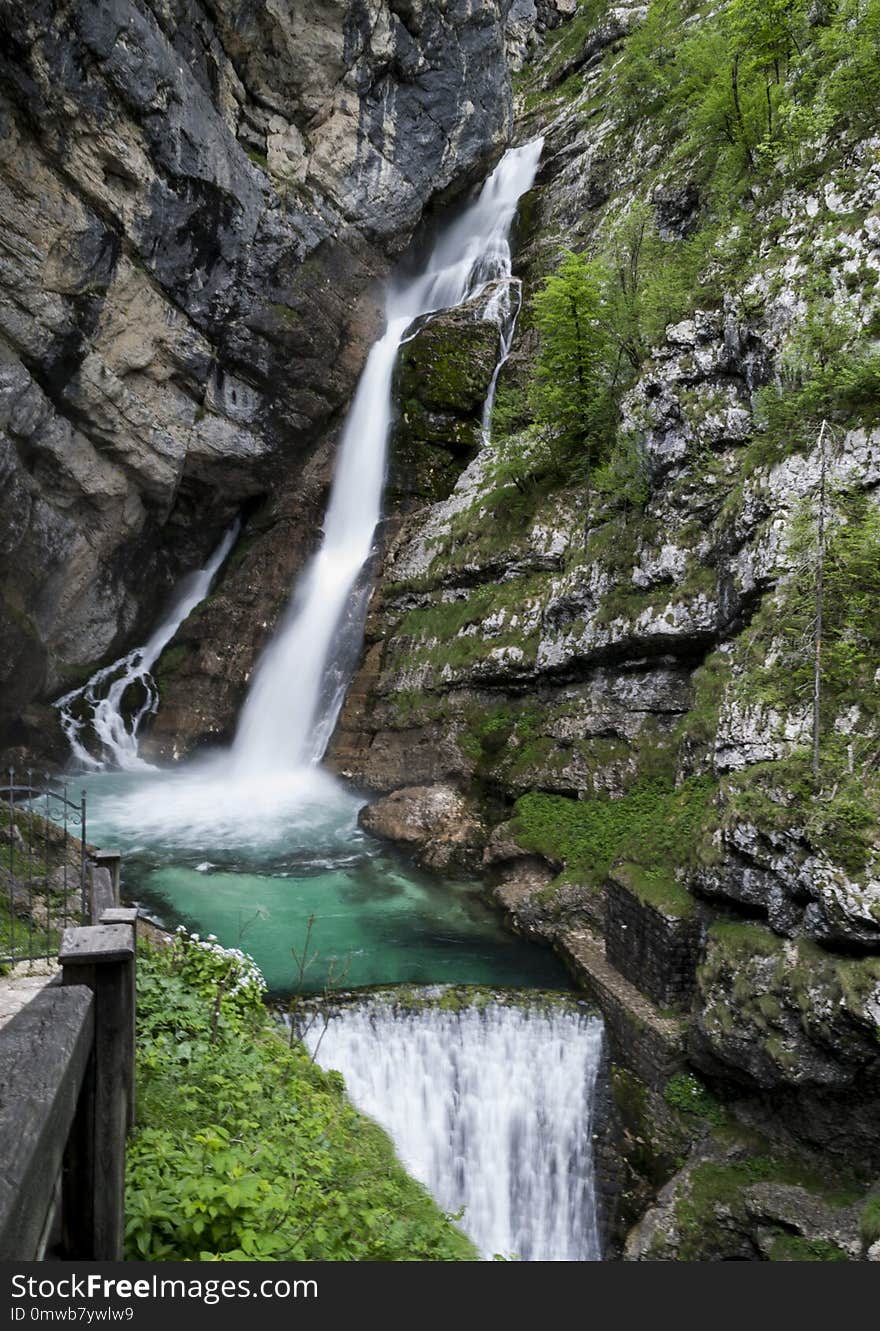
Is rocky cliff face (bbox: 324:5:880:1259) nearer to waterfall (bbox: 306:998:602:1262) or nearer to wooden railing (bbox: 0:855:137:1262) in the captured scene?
waterfall (bbox: 306:998:602:1262)

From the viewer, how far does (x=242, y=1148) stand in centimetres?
441

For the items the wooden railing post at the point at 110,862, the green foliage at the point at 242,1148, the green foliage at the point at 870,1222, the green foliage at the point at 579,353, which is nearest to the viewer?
the green foliage at the point at 242,1148

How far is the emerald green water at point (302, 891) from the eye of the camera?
35.3 ft

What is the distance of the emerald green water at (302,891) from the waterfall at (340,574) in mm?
1703

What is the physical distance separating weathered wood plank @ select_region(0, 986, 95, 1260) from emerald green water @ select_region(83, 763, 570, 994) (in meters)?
6.91

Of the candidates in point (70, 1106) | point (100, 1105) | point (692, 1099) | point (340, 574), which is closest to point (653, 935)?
point (692, 1099)

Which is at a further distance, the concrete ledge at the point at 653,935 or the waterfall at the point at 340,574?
the waterfall at the point at 340,574

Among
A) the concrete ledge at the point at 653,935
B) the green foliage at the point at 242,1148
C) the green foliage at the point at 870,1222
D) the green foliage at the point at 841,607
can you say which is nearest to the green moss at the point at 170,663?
the green foliage at the point at 242,1148

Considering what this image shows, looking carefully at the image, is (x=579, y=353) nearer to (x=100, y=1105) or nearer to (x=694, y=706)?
(x=694, y=706)

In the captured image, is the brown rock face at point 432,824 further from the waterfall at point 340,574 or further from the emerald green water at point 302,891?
the waterfall at point 340,574

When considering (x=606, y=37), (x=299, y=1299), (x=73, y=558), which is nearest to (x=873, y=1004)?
(x=299, y=1299)

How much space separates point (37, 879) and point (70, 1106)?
772 centimetres

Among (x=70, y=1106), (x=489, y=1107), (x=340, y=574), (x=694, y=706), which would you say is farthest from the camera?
(x=340, y=574)

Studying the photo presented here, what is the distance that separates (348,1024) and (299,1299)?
21.1ft
